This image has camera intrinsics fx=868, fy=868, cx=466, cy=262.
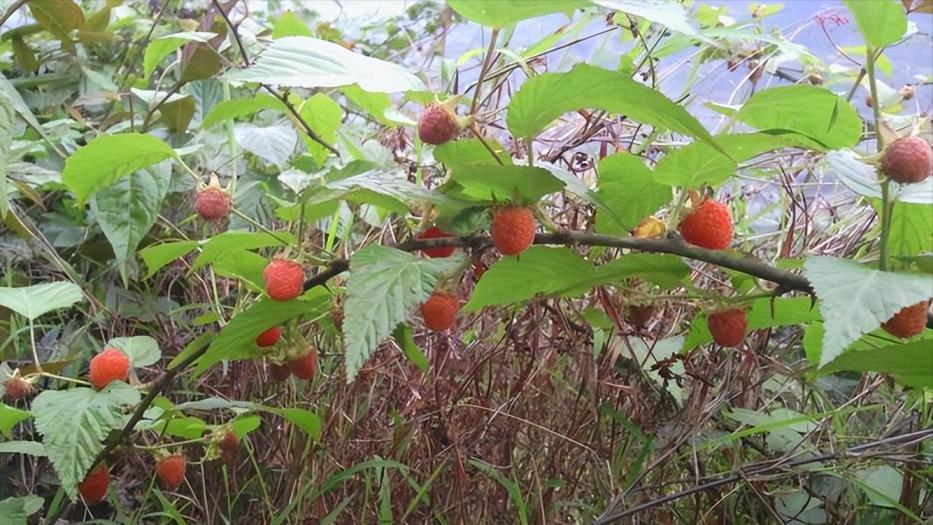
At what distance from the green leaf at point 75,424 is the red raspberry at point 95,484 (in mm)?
123

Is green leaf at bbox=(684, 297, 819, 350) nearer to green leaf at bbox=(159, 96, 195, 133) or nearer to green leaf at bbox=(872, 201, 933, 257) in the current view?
green leaf at bbox=(872, 201, 933, 257)

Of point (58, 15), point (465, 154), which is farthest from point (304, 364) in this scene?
point (58, 15)

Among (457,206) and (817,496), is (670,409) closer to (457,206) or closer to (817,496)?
(817,496)

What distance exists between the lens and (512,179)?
51 centimetres

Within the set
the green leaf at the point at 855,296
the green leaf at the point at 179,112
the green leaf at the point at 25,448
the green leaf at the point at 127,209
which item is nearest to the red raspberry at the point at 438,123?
the green leaf at the point at 855,296

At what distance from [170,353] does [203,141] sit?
28 centimetres

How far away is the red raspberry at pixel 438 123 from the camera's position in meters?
0.50

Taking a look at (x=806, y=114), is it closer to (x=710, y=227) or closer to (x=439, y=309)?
(x=710, y=227)

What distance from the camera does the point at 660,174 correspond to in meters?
0.56

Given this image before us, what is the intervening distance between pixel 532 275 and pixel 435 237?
0.25ft

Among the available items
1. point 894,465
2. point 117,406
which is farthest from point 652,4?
point 894,465

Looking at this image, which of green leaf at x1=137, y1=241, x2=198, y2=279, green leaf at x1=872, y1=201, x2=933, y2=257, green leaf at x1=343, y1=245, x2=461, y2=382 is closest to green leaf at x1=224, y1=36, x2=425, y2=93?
green leaf at x1=343, y1=245, x2=461, y2=382

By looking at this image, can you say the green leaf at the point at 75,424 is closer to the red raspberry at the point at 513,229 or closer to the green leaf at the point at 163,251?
the green leaf at the point at 163,251

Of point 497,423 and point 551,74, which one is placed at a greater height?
point 551,74
